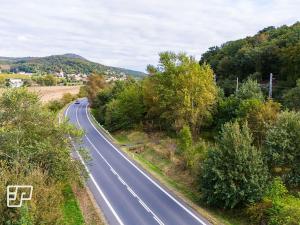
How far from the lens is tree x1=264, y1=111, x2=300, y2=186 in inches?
1186

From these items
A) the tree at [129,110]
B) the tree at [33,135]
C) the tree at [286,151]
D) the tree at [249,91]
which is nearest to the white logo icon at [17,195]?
the tree at [33,135]

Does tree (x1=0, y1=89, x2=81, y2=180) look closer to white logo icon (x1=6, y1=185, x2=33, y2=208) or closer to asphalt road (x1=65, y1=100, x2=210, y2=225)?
asphalt road (x1=65, y1=100, x2=210, y2=225)

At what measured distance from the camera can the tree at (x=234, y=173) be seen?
90.9ft

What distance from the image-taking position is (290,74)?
57031mm

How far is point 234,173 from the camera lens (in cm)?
2792

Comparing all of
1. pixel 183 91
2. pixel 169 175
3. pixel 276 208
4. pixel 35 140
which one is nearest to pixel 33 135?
pixel 35 140

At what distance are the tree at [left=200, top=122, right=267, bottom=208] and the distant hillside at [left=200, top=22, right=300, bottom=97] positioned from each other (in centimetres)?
2856

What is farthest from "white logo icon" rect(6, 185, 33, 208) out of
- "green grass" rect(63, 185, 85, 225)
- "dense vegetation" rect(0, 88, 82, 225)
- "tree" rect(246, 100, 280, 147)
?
"tree" rect(246, 100, 280, 147)

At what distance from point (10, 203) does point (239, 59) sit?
64277 millimetres

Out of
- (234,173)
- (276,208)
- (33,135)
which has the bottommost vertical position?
(276,208)

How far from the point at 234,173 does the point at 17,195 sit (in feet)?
50.8

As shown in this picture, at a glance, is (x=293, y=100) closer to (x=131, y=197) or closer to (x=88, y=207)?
(x=131, y=197)

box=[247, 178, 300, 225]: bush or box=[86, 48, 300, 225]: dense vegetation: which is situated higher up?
box=[86, 48, 300, 225]: dense vegetation

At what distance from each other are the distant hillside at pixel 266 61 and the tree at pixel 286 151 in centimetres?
2509
